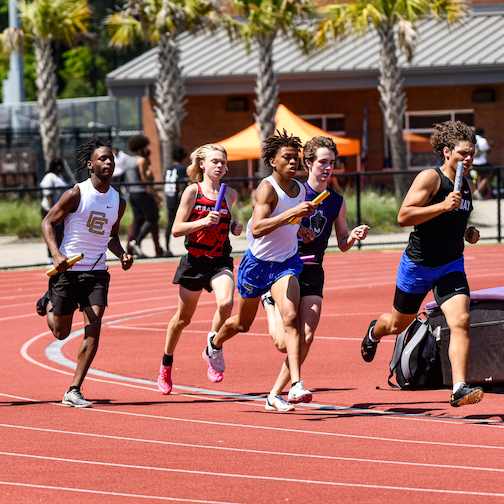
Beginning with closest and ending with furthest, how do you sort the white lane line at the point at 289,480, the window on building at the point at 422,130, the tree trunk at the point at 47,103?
the white lane line at the point at 289,480
the tree trunk at the point at 47,103
the window on building at the point at 422,130

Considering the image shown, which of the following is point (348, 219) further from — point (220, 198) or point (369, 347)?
point (220, 198)

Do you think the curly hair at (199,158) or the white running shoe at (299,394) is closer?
the white running shoe at (299,394)

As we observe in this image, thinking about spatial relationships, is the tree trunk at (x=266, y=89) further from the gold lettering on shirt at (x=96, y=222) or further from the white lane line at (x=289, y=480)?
the white lane line at (x=289, y=480)

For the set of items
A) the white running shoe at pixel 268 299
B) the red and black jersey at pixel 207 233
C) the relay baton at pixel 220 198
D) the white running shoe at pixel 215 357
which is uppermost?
the relay baton at pixel 220 198

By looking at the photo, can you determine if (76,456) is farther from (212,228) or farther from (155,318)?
(155,318)

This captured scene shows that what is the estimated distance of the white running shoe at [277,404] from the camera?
7570 mm

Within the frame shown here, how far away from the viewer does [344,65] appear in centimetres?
3250

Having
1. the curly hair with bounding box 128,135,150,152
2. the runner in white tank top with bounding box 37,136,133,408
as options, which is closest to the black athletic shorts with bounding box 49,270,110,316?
the runner in white tank top with bounding box 37,136,133,408

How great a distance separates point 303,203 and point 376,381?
2.30 meters

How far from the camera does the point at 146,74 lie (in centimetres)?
3353

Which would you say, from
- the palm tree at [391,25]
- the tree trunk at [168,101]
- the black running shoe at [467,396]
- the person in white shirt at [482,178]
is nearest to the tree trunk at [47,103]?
the tree trunk at [168,101]

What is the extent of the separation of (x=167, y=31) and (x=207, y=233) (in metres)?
21.1

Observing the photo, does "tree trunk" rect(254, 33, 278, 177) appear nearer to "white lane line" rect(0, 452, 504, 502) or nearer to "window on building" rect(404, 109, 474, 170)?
"window on building" rect(404, 109, 474, 170)

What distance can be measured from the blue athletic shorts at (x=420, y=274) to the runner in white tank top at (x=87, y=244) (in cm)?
225
